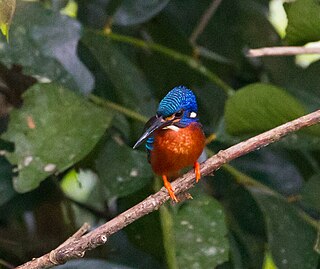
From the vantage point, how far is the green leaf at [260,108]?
53.1 inches

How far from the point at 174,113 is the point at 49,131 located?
0.31 metres

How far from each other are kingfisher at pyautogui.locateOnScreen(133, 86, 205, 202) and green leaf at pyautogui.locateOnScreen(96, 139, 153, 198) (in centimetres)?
25

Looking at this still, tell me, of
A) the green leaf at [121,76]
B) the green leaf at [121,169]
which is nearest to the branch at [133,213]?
the green leaf at [121,169]

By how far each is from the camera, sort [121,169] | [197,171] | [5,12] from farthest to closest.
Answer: [121,169] < [197,171] < [5,12]

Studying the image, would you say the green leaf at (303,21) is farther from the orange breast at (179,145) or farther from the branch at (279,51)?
the orange breast at (179,145)

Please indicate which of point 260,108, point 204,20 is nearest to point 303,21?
point 260,108

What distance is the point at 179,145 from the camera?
117cm

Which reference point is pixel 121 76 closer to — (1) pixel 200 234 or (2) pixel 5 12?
(1) pixel 200 234

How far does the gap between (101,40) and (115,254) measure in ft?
1.47

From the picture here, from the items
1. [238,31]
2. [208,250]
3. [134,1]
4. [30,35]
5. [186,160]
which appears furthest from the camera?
[238,31]

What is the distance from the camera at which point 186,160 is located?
1.17 m

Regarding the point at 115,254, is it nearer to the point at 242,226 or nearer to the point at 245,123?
the point at 242,226

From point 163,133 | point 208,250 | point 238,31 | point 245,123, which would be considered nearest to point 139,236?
point 208,250

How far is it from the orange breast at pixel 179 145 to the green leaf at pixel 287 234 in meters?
0.37
